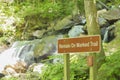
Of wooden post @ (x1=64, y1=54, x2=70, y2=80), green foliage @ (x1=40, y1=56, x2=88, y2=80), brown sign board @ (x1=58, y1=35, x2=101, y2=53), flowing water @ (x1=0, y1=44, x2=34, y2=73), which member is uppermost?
brown sign board @ (x1=58, y1=35, x2=101, y2=53)

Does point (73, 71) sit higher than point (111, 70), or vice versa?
Answer: point (111, 70)

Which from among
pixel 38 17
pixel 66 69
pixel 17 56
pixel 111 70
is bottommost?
pixel 17 56

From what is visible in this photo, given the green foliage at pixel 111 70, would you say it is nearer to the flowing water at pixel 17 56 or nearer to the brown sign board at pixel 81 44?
the brown sign board at pixel 81 44

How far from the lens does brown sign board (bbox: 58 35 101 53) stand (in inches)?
130

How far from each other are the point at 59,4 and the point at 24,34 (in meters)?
2.44

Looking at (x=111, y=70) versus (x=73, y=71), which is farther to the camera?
(x=73, y=71)

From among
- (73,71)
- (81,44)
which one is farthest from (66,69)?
(73,71)

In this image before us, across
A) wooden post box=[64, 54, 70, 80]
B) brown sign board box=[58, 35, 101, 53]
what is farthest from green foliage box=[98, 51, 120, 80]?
brown sign board box=[58, 35, 101, 53]

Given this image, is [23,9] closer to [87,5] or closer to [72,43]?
[87,5]

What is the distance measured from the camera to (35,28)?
1584 centimetres

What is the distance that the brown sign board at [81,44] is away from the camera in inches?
130

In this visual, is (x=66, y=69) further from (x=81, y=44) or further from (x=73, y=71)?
(x=73, y=71)

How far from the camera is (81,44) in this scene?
11.2 feet

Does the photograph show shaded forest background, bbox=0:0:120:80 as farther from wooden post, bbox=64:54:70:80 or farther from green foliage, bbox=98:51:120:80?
wooden post, bbox=64:54:70:80
